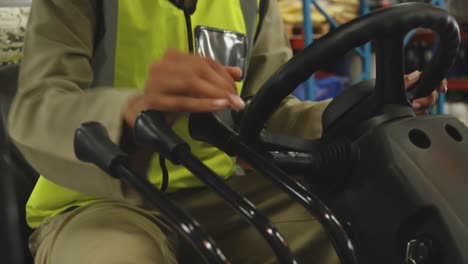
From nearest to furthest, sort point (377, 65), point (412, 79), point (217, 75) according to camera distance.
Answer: point (217, 75) → point (377, 65) → point (412, 79)

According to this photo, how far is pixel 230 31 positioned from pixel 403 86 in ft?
1.16

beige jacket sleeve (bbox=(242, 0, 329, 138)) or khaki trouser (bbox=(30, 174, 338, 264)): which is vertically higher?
beige jacket sleeve (bbox=(242, 0, 329, 138))

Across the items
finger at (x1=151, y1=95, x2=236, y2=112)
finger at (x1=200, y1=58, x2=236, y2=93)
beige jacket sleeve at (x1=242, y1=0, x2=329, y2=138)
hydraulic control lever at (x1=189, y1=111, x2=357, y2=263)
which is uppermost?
finger at (x1=200, y1=58, x2=236, y2=93)

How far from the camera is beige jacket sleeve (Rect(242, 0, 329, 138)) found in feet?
2.92

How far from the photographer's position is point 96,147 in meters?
0.51

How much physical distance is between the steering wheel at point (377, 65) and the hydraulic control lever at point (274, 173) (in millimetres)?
41

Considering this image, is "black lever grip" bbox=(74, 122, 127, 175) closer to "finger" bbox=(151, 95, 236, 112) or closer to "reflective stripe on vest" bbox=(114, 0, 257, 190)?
"finger" bbox=(151, 95, 236, 112)

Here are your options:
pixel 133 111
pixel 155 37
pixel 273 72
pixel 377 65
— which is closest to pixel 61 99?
pixel 133 111

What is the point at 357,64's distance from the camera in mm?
2693

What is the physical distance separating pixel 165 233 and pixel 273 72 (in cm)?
39

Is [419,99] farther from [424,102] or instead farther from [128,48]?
[128,48]

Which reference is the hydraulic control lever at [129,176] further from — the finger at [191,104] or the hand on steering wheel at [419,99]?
the hand on steering wheel at [419,99]

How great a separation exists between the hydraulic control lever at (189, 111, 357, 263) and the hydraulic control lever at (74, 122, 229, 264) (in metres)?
0.11

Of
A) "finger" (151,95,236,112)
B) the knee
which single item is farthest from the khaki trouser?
"finger" (151,95,236,112)
